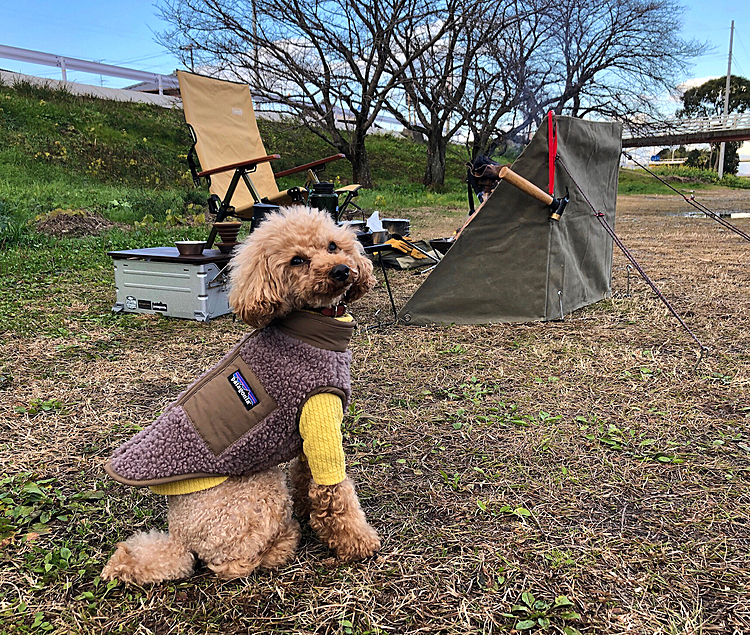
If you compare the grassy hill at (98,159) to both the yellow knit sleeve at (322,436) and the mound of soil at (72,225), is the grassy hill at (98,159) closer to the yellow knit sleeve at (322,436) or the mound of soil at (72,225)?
the mound of soil at (72,225)

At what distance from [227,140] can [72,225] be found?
2563mm

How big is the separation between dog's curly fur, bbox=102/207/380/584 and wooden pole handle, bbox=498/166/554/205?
256 centimetres

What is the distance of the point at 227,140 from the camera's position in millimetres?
6840

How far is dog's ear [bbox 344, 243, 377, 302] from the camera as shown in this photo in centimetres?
168

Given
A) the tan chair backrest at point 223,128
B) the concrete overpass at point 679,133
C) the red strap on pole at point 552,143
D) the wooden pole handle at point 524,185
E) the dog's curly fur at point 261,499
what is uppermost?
the concrete overpass at point 679,133

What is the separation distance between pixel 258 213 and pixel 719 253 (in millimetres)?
5990

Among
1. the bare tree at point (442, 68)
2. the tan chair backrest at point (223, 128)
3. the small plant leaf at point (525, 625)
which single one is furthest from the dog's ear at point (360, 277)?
the bare tree at point (442, 68)

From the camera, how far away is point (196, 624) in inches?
57.0

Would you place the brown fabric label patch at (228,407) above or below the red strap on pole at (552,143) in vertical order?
below

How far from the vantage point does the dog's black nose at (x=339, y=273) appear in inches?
59.6

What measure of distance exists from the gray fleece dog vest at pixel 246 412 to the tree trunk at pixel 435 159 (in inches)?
684

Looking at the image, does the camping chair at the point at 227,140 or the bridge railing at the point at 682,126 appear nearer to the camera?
the camping chair at the point at 227,140

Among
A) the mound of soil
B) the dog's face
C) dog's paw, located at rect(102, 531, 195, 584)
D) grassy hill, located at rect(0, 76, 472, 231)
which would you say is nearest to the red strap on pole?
the dog's face

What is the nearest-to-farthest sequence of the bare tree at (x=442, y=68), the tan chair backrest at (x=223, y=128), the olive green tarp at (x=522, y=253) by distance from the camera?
1. the olive green tarp at (x=522, y=253)
2. the tan chair backrest at (x=223, y=128)
3. the bare tree at (x=442, y=68)
